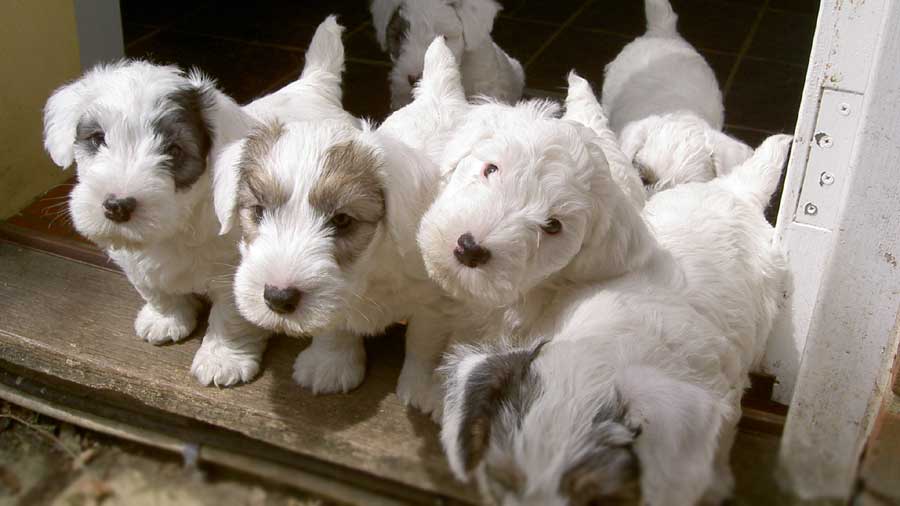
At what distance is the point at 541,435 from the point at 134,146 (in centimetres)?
165

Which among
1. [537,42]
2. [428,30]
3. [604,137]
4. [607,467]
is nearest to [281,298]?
[607,467]

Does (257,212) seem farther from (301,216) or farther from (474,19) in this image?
(474,19)

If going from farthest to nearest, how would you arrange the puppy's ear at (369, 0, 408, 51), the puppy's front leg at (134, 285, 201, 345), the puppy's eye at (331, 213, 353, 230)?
the puppy's ear at (369, 0, 408, 51)
the puppy's front leg at (134, 285, 201, 345)
the puppy's eye at (331, 213, 353, 230)

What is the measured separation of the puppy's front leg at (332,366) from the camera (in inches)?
118

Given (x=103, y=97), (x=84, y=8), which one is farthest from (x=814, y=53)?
(x=84, y=8)

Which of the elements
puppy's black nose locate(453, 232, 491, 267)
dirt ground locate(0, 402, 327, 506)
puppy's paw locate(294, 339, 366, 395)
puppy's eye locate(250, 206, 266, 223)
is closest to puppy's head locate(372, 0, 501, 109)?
puppy's paw locate(294, 339, 366, 395)

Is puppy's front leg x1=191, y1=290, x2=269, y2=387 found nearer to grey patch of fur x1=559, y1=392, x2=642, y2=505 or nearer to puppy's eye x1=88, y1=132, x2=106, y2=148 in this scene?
puppy's eye x1=88, y1=132, x2=106, y2=148

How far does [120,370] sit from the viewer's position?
9.87 feet

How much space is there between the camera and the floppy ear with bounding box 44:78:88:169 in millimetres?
2764

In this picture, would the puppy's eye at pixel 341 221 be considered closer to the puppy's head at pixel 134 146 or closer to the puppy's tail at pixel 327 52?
the puppy's head at pixel 134 146

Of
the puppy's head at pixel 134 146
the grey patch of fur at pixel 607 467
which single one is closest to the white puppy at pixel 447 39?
the puppy's head at pixel 134 146

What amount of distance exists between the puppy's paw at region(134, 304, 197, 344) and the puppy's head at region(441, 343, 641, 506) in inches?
62.1

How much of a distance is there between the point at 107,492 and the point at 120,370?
2.23 meters

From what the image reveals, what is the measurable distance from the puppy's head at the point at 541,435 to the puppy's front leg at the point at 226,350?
4.11 feet
